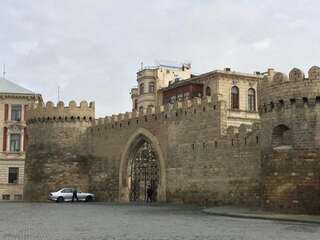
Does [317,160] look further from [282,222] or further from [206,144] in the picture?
[206,144]

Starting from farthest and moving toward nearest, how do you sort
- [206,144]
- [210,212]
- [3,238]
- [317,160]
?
[206,144]
[210,212]
[317,160]
[3,238]

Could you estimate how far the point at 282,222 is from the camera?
56.5 feet

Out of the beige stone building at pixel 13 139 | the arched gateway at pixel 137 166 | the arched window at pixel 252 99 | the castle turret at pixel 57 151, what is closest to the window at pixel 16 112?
the beige stone building at pixel 13 139

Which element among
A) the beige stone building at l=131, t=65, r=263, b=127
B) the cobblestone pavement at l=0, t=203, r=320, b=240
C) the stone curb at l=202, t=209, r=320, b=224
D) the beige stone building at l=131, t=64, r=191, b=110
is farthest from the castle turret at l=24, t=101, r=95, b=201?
the beige stone building at l=131, t=64, r=191, b=110

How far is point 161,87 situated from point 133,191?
79.5 ft

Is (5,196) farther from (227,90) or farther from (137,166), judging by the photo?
(227,90)

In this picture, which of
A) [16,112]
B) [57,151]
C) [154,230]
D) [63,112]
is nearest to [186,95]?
[16,112]

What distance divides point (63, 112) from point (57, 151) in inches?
96.6

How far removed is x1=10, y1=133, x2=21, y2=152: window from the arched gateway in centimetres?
1633

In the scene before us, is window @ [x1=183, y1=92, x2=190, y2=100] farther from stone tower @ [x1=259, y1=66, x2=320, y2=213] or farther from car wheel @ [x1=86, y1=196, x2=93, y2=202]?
stone tower @ [x1=259, y1=66, x2=320, y2=213]

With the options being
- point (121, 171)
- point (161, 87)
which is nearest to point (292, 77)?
point (121, 171)

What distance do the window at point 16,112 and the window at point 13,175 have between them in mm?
4061

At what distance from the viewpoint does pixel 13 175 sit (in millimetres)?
48000

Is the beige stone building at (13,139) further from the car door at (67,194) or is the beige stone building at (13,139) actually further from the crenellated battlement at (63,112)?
the car door at (67,194)
